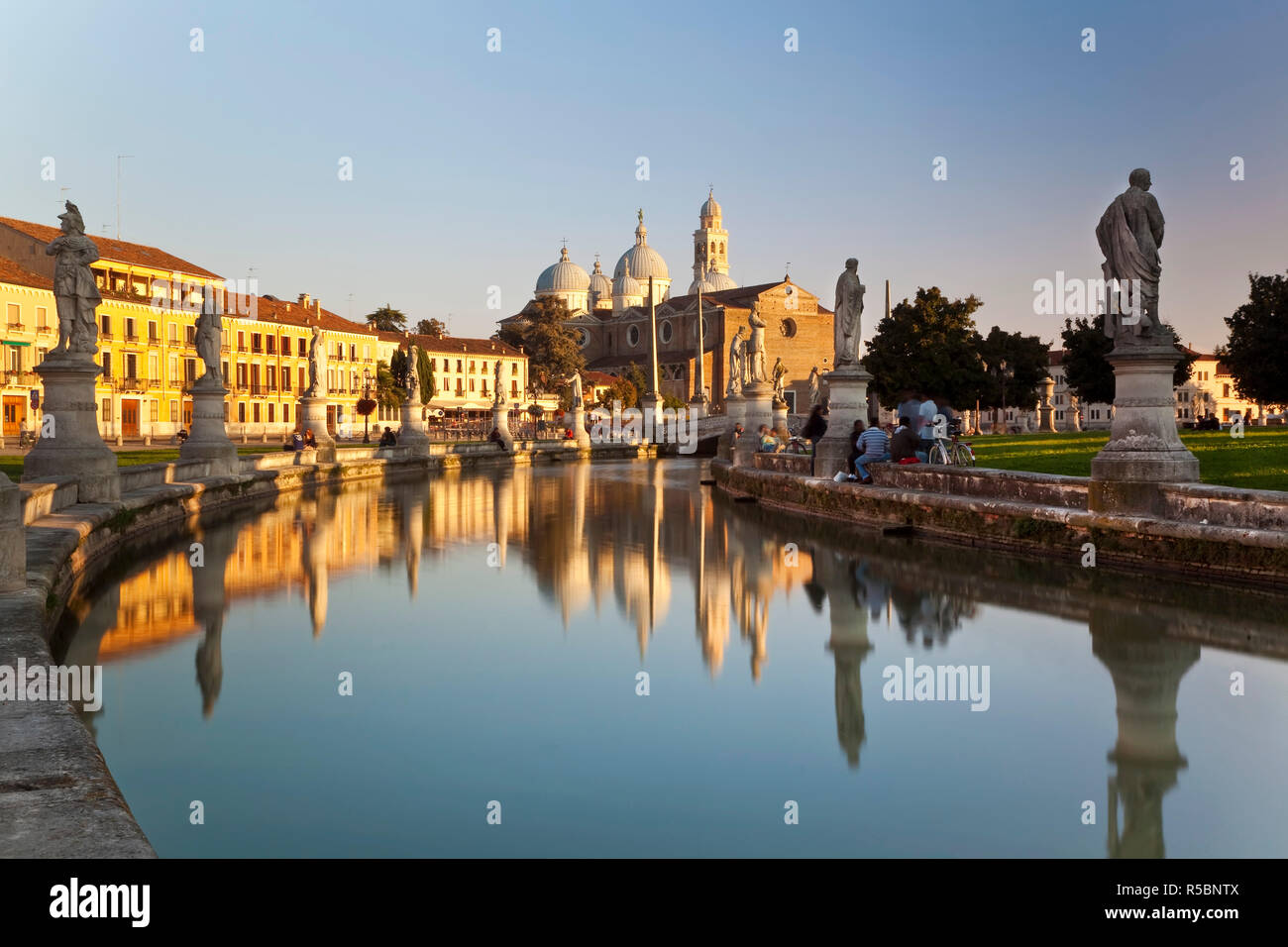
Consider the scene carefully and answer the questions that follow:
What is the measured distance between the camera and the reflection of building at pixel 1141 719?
4.31m

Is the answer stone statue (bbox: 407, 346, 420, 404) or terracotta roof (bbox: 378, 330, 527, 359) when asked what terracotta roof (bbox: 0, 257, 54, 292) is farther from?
terracotta roof (bbox: 378, 330, 527, 359)

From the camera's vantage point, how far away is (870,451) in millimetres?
16906

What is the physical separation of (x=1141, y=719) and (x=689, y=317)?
110026 mm

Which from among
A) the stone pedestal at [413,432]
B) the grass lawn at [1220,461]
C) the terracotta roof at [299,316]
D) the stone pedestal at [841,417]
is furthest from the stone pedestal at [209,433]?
the terracotta roof at [299,316]

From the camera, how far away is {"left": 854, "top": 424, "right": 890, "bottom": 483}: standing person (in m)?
16.8

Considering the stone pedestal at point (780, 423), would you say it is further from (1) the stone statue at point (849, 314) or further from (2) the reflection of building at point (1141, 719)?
(2) the reflection of building at point (1141, 719)

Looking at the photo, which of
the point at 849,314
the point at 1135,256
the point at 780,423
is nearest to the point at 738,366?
the point at 780,423

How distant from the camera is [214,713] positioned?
595 cm

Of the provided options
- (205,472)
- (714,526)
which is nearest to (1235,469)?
(714,526)

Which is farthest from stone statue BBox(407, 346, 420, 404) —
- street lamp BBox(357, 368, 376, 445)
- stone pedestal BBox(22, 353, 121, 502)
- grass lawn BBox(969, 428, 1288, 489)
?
street lamp BBox(357, 368, 376, 445)

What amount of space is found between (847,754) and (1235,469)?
12258 mm

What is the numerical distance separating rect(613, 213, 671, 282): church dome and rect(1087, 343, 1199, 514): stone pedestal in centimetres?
12121

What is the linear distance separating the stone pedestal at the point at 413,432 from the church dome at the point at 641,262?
9479 centimetres
